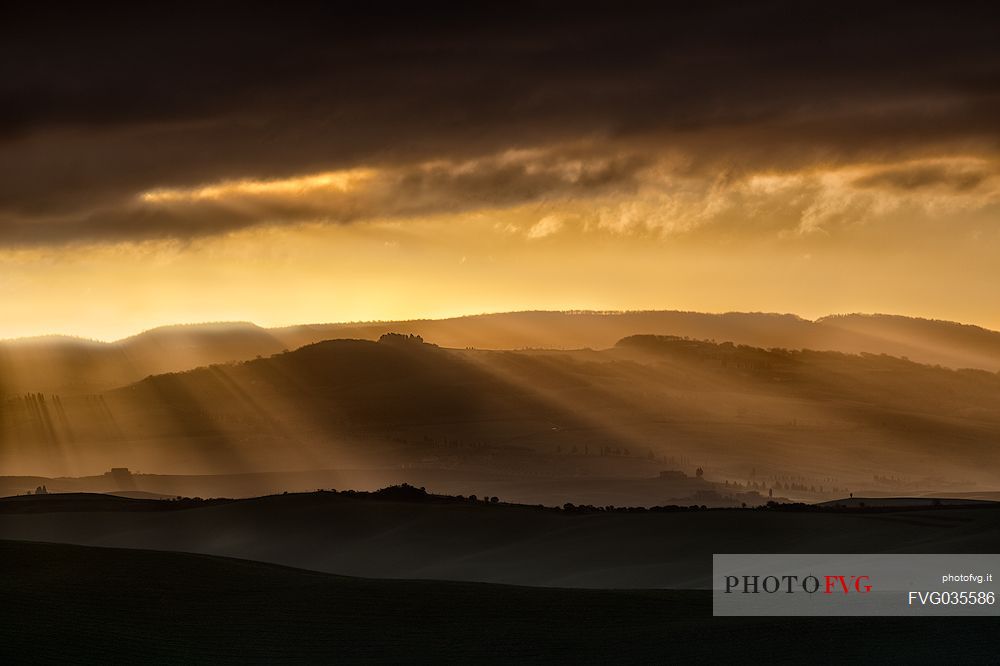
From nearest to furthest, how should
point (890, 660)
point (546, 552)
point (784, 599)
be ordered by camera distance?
point (890, 660) → point (784, 599) → point (546, 552)

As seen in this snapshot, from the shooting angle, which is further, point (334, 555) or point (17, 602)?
point (334, 555)

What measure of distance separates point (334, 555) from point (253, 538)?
41.8 feet

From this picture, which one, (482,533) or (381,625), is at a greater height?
(482,533)

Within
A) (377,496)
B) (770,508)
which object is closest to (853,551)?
(770,508)

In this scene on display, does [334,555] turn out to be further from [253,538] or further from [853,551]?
[853,551]

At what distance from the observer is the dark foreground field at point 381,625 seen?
39.7 m

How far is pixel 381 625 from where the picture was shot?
5025 cm

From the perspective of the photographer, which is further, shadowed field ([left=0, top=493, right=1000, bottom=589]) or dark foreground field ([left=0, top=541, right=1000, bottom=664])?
shadowed field ([left=0, top=493, right=1000, bottom=589])

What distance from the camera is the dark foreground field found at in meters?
39.7

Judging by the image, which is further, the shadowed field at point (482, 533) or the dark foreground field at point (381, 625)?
the shadowed field at point (482, 533)

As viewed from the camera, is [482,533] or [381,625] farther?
[482,533]

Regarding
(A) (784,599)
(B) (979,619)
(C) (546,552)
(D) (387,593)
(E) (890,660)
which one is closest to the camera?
(E) (890,660)

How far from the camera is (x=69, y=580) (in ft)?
195

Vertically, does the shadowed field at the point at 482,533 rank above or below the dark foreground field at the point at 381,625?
above
